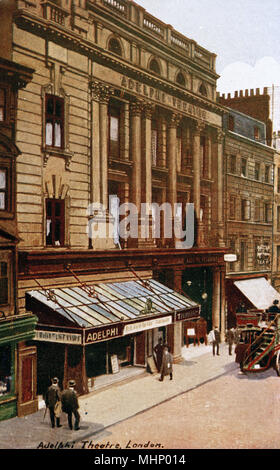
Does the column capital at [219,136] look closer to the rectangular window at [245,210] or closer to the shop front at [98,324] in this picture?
the rectangular window at [245,210]

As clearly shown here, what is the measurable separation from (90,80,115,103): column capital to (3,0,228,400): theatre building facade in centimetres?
4

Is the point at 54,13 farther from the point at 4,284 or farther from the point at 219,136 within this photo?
the point at 219,136

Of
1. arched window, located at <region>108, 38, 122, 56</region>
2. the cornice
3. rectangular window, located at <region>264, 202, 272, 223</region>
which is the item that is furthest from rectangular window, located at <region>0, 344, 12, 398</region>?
rectangular window, located at <region>264, 202, 272, 223</region>

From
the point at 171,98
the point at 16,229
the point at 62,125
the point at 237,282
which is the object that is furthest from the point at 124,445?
the point at 237,282

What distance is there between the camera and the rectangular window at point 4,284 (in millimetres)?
16297

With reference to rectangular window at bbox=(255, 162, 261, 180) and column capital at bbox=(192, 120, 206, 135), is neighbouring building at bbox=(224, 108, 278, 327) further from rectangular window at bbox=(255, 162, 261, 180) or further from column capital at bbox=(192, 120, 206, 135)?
column capital at bbox=(192, 120, 206, 135)

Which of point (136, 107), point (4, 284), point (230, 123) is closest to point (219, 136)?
point (230, 123)

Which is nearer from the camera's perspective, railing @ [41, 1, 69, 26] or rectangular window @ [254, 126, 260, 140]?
railing @ [41, 1, 69, 26]

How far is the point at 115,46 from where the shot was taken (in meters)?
21.4

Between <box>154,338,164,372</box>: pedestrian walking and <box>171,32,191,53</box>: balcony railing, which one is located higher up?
<box>171,32,191,53</box>: balcony railing

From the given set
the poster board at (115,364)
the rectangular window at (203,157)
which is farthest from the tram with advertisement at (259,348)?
the rectangular window at (203,157)

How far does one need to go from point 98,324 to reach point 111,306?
75.0 inches

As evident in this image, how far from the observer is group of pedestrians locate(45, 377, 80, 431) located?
1561 cm

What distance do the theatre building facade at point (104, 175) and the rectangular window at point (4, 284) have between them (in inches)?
29.7
